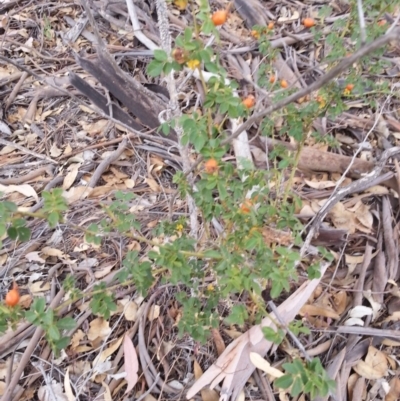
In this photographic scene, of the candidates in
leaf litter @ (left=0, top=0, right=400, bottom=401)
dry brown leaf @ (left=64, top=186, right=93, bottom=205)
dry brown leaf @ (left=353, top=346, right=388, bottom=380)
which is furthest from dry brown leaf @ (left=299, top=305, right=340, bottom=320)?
dry brown leaf @ (left=64, top=186, right=93, bottom=205)

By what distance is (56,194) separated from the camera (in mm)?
909

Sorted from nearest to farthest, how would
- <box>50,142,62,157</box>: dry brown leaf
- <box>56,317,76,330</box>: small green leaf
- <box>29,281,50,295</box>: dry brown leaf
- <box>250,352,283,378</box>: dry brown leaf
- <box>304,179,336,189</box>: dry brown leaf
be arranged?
<box>56,317,76,330</box>: small green leaf
<box>250,352,283,378</box>: dry brown leaf
<box>29,281,50,295</box>: dry brown leaf
<box>304,179,336,189</box>: dry brown leaf
<box>50,142,62,157</box>: dry brown leaf

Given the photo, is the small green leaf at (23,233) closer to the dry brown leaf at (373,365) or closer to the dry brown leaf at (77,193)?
the dry brown leaf at (77,193)

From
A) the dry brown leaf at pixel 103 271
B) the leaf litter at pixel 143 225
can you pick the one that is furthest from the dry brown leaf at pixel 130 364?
the dry brown leaf at pixel 103 271

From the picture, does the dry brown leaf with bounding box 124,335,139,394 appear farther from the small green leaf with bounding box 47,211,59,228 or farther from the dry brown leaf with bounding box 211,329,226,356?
the small green leaf with bounding box 47,211,59,228

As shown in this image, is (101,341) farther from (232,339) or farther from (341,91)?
(341,91)

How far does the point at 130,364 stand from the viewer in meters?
1.38

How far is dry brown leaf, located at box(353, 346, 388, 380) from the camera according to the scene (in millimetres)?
1371

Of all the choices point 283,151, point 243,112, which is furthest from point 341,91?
point 243,112

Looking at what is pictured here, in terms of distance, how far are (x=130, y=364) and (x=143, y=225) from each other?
51 centimetres

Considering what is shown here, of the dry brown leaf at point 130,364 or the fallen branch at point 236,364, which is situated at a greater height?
the dry brown leaf at point 130,364

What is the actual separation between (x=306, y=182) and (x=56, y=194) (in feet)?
3.67

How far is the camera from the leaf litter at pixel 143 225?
1.38 meters

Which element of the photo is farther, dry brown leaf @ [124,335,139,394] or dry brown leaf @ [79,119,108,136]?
dry brown leaf @ [79,119,108,136]
